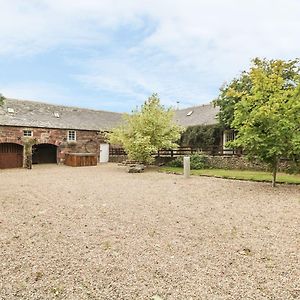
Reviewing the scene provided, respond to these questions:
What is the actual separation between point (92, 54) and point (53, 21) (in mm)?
4290

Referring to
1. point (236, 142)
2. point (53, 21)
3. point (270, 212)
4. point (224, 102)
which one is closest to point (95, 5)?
point (53, 21)

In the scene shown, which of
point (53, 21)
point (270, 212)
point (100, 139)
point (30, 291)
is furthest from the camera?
point (100, 139)

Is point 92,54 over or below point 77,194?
over

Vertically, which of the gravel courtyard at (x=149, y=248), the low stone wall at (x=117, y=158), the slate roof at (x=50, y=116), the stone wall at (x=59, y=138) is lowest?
the gravel courtyard at (x=149, y=248)

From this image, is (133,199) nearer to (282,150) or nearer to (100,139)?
(282,150)

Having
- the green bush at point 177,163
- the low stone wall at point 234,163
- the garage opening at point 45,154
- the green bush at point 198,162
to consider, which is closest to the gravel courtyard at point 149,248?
the low stone wall at point 234,163

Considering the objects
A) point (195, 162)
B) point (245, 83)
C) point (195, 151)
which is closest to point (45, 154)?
point (195, 151)

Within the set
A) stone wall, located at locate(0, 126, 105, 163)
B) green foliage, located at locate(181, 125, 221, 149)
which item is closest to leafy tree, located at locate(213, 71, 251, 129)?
green foliage, located at locate(181, 125, 221, 149)

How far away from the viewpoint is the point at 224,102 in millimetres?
21688

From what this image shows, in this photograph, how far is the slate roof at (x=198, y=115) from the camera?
2680cm

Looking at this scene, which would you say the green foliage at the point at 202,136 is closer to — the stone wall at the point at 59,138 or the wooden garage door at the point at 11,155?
the stone wall at the point at 59,138

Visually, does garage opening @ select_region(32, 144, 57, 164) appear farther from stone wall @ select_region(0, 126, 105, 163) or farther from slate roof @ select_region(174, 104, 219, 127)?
slate roof @ select_region(174, 104, 219, 127)

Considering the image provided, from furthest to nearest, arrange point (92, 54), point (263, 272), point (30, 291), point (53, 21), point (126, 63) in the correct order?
1. point (126, 63)
2. point (92, 54)
3. point (53, 21)
4. point (263, 272)
5. point (30, 291)

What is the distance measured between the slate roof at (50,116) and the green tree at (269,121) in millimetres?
19193
